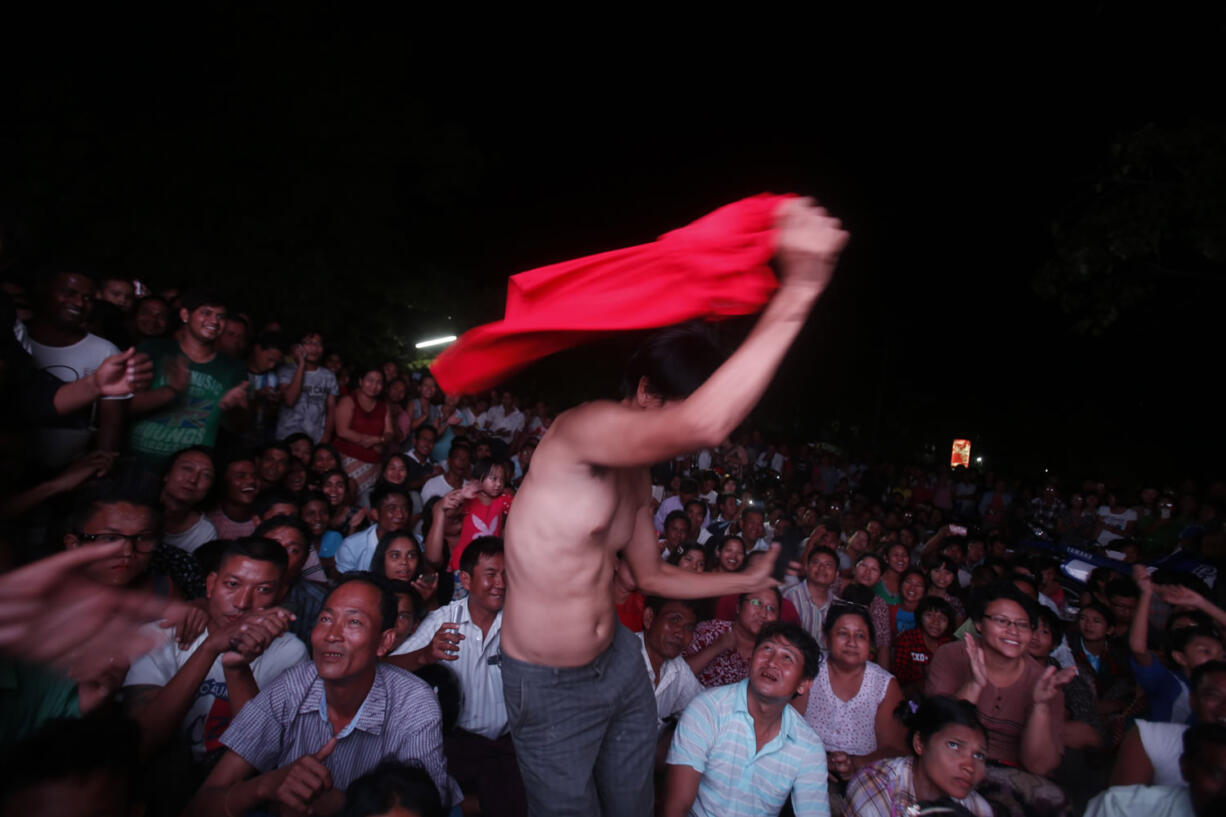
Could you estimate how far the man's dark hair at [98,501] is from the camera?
3117 millimetres

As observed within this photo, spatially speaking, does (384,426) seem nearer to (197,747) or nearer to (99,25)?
(197,747)

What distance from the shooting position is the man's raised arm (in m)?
1.60

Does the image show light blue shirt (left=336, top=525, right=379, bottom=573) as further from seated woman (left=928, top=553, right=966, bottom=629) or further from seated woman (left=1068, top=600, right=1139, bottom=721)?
seated woman (left=1068, top=600, right=1139, bottom=721)

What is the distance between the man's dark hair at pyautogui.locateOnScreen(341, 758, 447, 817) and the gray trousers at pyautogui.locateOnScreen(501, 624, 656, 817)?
401 millimetres

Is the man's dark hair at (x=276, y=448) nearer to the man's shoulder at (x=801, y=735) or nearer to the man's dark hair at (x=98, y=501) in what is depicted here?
the man's dark hair at (x=98, y=501)

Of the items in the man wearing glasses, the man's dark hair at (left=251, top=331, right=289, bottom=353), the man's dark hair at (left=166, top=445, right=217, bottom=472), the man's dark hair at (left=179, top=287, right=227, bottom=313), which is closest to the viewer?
the man wearing glasses

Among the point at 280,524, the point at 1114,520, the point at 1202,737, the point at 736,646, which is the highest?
the point at 280,524

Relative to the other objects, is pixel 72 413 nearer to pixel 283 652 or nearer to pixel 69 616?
pixel 283 652

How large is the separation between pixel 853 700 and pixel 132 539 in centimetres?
382

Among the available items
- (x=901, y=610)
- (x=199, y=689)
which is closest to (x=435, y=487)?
(x=199, y=689)

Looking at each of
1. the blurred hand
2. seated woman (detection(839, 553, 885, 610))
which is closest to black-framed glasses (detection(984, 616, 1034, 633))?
seated woman (detection(839, 553, 885, 610))

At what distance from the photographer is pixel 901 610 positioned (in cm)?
592

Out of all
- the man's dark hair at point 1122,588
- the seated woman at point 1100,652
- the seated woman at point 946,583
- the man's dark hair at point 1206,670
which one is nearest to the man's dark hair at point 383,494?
the seated woman at point 946,583

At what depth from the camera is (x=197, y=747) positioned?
2949 mm
